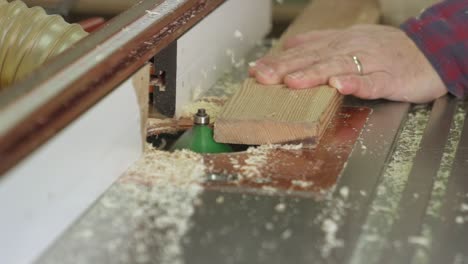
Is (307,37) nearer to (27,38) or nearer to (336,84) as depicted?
(336,84)

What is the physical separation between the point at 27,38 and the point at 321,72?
20.3 inches

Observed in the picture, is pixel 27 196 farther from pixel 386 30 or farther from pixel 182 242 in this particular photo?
pixel 386 30

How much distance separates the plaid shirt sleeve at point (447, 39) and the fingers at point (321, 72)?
184 mm

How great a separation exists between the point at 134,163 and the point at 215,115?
0.83 ft

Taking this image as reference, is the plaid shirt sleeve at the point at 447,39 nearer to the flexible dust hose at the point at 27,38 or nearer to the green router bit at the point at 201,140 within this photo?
the green router bit at the point at 201,140

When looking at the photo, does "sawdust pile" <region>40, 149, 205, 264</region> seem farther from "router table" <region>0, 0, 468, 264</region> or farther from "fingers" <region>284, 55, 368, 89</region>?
A: "fingers" <region>284, 55, 368, 89</region>

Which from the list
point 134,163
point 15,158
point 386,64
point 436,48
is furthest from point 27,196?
point 436,48

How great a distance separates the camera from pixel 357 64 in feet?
5.29

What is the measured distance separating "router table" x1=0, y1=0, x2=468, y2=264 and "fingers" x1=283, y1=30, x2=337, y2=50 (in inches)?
A: 11.4

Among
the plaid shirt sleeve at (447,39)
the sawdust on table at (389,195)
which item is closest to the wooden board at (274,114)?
the sawdust on table at (389,195)

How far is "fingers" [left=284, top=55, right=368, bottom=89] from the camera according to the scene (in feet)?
4.99

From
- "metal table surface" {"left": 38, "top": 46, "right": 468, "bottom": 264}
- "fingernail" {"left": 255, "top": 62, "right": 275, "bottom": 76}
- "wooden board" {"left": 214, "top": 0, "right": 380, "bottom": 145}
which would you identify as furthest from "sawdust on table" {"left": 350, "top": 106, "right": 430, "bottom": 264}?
"fingernail" {"left": 255, "top": 62, "right": 275, "bottom": 76}

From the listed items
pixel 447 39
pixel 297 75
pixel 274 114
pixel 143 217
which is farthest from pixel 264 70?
pixel 143 217

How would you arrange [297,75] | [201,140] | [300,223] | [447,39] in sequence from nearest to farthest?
1. [300,223]
2. [201,140]
3. [297,75]
4. [447,39]
